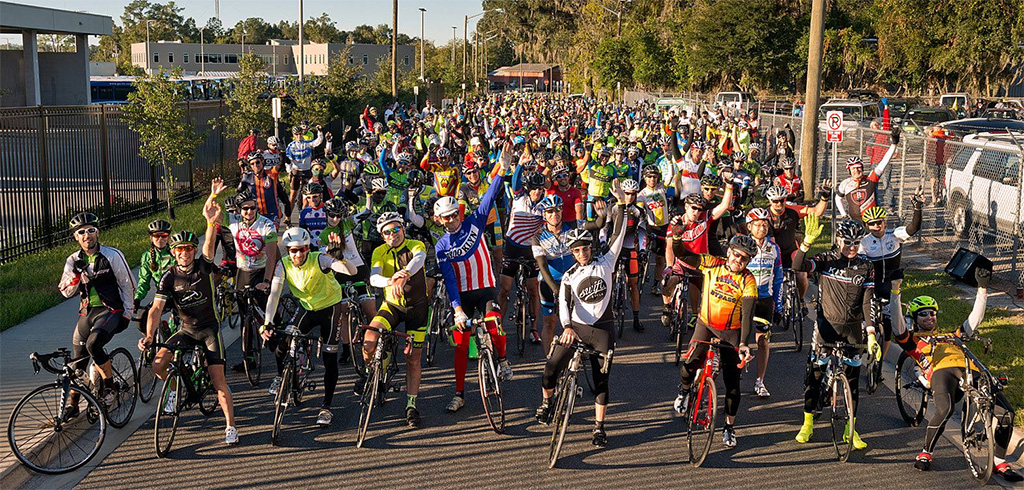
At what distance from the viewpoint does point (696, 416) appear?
7.89 metres

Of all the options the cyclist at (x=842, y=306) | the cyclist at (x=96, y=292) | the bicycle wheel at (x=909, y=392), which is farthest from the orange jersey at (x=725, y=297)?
the cyclist at (x=96, y=292)

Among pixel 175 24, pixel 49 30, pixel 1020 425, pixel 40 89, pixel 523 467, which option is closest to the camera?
pixel 523 467

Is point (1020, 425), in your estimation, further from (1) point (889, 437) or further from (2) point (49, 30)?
(2) point (49, 30)

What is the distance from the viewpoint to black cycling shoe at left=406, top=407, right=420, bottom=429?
8.55m

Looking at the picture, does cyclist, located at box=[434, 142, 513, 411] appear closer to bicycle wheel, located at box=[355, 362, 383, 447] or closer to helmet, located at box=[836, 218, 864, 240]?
bicycle wheel, located at box=[355, 362, 383, 447]

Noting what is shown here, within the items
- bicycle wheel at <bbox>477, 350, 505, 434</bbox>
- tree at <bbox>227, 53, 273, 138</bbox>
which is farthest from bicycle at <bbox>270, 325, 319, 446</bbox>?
tree at <bbox>227, 53, 273, 138</bbox>

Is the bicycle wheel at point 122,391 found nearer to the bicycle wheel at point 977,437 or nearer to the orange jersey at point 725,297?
the orange jersey at point 725,297

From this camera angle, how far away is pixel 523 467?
7.58m

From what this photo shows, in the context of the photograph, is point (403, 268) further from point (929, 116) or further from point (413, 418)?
point (929, 116)

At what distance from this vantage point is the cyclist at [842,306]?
7.95 m

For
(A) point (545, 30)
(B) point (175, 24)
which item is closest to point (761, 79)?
(A) point (545, 30)

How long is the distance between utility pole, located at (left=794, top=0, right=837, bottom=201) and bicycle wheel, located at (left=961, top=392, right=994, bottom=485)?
12.6 metres

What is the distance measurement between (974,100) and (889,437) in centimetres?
4705

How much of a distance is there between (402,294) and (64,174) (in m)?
11.7
